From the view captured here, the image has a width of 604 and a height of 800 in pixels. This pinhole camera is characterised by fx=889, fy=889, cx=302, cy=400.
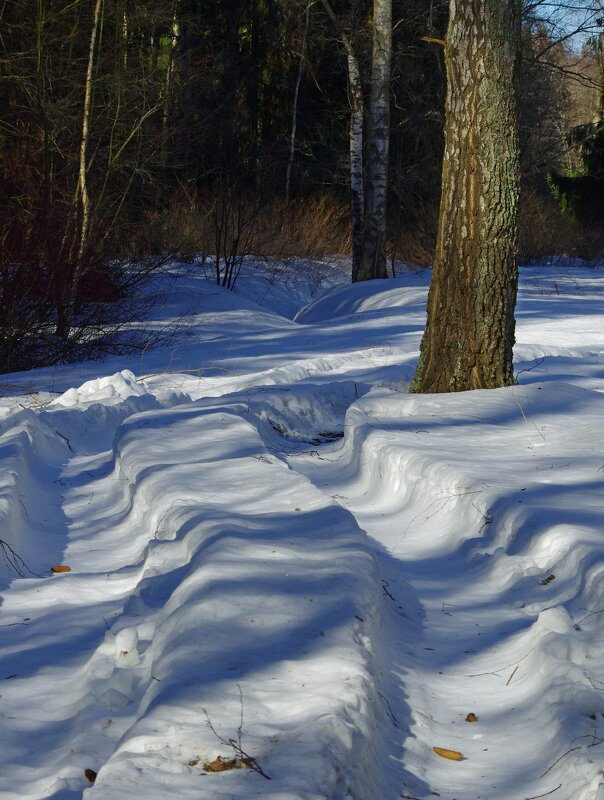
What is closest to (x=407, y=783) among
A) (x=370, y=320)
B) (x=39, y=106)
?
(x=370, y=320)

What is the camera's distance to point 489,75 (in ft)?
20.1

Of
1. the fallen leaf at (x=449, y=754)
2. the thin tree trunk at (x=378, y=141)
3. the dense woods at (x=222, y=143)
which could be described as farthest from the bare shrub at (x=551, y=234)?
the fallen leaf at (x=449, y=754)

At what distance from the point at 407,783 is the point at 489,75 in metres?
5.11

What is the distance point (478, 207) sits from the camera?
6.29m

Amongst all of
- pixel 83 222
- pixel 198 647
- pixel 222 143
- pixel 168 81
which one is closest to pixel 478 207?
pixel 198 647

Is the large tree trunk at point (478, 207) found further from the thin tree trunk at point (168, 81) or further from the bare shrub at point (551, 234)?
the bare shrub at point (551, 234)

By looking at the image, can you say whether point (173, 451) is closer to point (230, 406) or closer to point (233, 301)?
point (230, 406)

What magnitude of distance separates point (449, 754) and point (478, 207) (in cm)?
454

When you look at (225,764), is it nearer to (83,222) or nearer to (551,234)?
(83,222)

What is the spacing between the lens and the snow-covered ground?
7.40 feet

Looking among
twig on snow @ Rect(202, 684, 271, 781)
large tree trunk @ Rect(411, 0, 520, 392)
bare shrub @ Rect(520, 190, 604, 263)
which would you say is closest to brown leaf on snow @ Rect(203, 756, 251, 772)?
twig on snow @ Rect(202, 684, 271, 781)

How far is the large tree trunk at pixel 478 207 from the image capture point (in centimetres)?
615

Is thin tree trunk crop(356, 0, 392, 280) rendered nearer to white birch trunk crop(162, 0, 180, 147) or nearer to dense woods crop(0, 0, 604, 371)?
dense woods crop(0, 0, 604, 371)

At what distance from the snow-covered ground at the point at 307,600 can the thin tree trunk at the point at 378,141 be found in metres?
10.3
